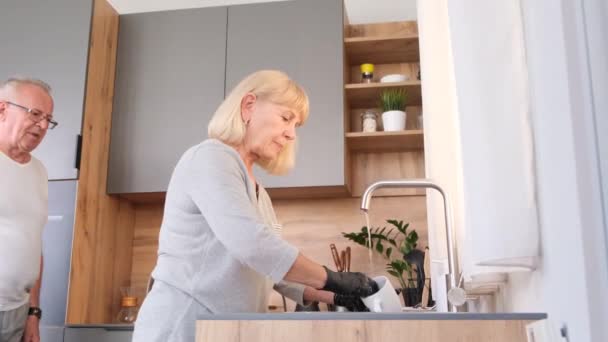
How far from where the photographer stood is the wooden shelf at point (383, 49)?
2.78 m

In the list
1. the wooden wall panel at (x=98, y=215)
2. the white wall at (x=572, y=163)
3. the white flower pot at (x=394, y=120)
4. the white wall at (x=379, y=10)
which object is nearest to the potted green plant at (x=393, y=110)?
the white flower pot at (x=394, y=120)

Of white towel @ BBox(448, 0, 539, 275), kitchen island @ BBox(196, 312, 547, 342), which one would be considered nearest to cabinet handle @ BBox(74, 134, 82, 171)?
kitchen island @ BBox(196, 312, 547, 342)

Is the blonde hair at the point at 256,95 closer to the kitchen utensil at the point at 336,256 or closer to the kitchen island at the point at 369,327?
the kitchen island at the point at 369,327

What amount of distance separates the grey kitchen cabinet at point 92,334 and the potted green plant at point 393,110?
130 cm

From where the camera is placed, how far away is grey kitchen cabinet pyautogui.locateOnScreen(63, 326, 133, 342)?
237cm

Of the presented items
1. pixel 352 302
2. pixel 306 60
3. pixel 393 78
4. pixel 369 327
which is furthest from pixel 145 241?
pixel 369 327

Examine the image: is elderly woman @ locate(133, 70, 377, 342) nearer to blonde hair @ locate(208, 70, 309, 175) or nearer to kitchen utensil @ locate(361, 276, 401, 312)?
kitchen utensil @ locate(361, 276, 401, 312)

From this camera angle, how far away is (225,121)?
61.4 inches

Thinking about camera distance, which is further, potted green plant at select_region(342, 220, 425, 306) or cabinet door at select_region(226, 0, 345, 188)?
cabinet door at select_region(226, 0, 345, 188)

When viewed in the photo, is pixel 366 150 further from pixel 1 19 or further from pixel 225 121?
pixel 1 19

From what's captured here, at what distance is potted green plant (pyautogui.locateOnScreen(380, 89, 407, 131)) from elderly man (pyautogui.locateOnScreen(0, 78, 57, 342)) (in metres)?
1.30

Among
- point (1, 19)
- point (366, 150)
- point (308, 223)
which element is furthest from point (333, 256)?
point (1, 19)

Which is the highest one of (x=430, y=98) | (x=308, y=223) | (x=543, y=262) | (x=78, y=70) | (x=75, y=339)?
(x=78, y=70)

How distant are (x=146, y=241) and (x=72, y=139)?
0.64 m
